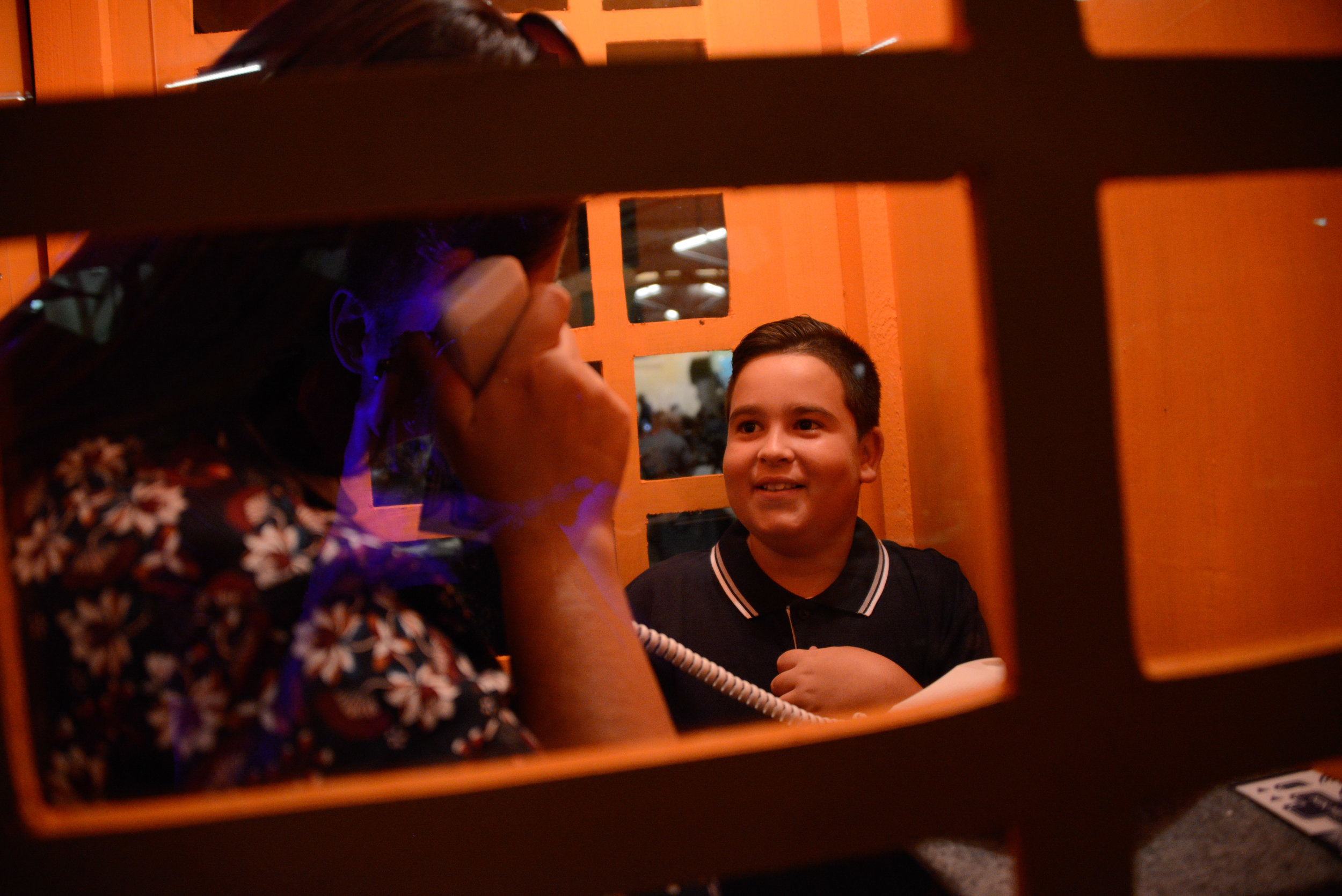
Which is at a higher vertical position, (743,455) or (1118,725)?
(743,455)

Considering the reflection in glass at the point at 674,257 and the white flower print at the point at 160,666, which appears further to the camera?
the reflection in glass at the point at 674,257

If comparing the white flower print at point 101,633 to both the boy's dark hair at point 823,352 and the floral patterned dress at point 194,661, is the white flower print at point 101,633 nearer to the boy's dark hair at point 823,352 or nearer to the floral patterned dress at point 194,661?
the floral patterned dress at point 194,661

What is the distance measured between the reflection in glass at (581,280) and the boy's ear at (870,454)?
1.44 ft

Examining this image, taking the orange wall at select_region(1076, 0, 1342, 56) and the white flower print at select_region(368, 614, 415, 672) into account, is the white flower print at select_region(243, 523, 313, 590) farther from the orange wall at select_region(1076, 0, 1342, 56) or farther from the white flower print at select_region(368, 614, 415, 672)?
the orange wall at select_region(1076, 0, 1342, 56)

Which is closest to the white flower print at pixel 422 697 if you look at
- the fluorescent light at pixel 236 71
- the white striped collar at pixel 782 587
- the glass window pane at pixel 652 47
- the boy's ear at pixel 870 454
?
the fluorescent light at pixel 236 71

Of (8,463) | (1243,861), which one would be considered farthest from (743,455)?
(8,463)

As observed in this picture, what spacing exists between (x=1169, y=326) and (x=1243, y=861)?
52 cm

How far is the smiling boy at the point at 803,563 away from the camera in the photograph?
908 mm

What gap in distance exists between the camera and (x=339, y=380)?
0.49 meters

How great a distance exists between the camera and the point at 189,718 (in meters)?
0.33

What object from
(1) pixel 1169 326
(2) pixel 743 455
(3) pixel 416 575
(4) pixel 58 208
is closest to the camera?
(4) pixel 58 208

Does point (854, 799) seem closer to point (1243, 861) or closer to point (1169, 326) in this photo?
point (1243, 861)

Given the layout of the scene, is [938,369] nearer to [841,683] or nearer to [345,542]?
[841,683]

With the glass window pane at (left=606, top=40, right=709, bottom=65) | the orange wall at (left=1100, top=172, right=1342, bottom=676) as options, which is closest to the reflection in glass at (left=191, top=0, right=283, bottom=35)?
the glass window pane at (left=606, top=40, right=709, bottom=65)
